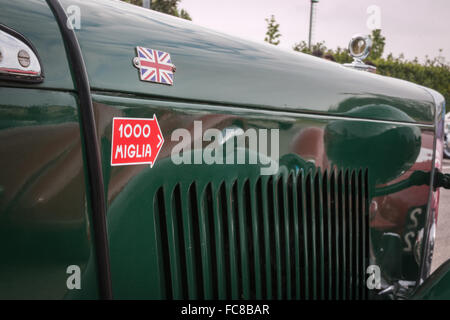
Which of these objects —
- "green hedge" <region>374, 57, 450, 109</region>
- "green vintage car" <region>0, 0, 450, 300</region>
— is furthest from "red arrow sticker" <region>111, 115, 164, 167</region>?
"green hedge" <region>374, 57, 450, 109</region>

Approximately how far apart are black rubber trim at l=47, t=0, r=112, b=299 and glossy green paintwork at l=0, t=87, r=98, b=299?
1 cm

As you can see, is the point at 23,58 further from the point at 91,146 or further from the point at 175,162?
the point at 175,162

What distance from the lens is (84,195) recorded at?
0.80 m

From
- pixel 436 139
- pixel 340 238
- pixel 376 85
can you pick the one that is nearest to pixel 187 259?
pixel 340 238

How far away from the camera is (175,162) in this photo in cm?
97

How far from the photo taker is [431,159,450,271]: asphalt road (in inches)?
153

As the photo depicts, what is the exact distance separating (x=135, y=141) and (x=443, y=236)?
14.8 feet

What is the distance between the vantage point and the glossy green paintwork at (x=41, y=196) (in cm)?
71

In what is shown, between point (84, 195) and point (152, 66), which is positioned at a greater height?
point (152, 66)

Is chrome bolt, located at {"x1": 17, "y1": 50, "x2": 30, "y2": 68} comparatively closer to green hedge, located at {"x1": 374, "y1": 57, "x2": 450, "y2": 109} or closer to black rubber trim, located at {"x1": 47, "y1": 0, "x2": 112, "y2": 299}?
black rubber trim, located at {"x1": 47, "y1": 0, "x2": 112, "y2": 299}

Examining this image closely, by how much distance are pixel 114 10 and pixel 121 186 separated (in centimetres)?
39

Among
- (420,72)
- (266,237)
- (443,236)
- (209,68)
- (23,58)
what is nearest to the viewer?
(23,58)

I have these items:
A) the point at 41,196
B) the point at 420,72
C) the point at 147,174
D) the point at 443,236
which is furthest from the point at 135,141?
the point at 420,72
